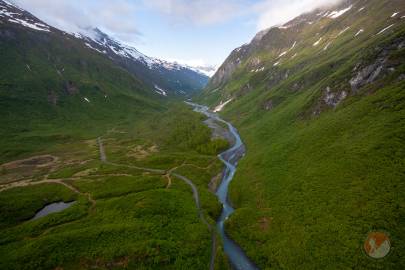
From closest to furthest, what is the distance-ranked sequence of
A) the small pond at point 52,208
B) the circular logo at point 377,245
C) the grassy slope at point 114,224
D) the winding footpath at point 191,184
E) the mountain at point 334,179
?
the circular logo at point 377,245, the mountain at point 334,179, the grassy slope at point 114,224, the winding footpath at point 191,184, the small pond at point 52,208

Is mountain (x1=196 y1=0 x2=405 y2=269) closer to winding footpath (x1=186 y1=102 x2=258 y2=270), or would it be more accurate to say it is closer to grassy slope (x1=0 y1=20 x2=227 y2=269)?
winding footpath (x1=186 y1=102 x2=258 y2=270)

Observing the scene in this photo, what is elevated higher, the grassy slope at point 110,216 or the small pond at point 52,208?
the grassy slope at point 110,216

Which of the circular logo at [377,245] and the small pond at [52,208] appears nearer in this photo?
the circular logo at [377,245]

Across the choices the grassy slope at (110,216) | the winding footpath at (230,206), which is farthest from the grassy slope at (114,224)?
the winding footpath at (230,206)

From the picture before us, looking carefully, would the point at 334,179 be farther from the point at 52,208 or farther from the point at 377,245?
the point at 52,208

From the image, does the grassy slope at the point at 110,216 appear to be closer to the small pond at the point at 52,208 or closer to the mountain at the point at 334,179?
the small pond at the point at 52,208

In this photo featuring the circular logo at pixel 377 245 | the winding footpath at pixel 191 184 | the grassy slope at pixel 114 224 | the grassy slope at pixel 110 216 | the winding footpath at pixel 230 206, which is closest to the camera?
the circular logo at pixel 377 245

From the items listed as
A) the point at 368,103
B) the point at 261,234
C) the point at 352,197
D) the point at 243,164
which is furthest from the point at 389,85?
the point at 261,234

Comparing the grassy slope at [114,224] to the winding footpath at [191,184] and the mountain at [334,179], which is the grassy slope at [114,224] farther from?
the mountain at [334,179]

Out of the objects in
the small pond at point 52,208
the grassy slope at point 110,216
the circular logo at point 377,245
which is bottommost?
the small pond at point 52,208
